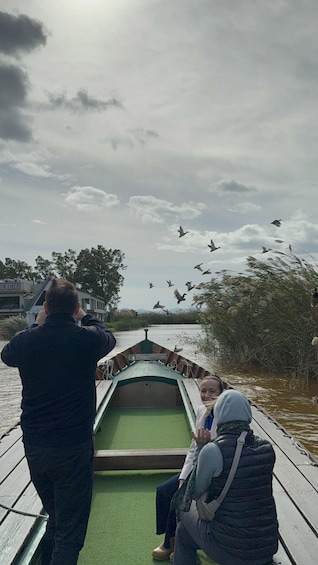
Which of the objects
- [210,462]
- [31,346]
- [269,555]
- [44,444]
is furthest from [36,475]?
[269,555]

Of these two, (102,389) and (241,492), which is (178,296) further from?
(241,492)

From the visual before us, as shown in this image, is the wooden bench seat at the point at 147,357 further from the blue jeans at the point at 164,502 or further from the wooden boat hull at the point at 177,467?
the blue jeans at the point at 164,502

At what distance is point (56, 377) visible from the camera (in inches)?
98.0

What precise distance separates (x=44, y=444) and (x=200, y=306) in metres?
14.0

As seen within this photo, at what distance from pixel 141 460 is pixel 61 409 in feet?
6.72

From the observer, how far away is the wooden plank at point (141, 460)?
14.1 feet

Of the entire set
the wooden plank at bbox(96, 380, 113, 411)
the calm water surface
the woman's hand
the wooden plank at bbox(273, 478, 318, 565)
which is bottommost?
the calm water surface

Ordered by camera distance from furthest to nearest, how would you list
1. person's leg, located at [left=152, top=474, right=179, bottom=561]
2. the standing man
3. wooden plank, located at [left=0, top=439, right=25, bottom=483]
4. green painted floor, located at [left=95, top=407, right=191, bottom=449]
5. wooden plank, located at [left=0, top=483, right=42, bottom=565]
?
green painted floor, located at [left=95, top=407, right=191, bottom=449] < wooden plank, located at [left=0, top=439, right=25, bottom=483] < person's leg, located at [left=152, top=474, right=179, bottom=561] < wooden plank, located at [left=0, top=483, right=42, bottom=565] < the standing man

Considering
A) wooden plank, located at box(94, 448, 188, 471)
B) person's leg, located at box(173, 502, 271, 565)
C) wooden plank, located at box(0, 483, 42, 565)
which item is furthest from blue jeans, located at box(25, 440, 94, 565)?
wooden plank, located at box(94, 448, 188, 471)

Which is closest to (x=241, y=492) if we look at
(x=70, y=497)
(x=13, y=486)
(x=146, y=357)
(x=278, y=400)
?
(x=70, y=497)

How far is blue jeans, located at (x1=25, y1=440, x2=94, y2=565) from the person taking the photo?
2.47 m

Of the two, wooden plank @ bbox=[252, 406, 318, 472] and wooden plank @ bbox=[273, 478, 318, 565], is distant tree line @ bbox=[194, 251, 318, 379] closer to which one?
wooden plank @ bbox=[252, 406, 318, 472]

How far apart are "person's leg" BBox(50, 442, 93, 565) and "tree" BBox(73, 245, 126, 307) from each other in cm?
6880

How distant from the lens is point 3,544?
2846mm
